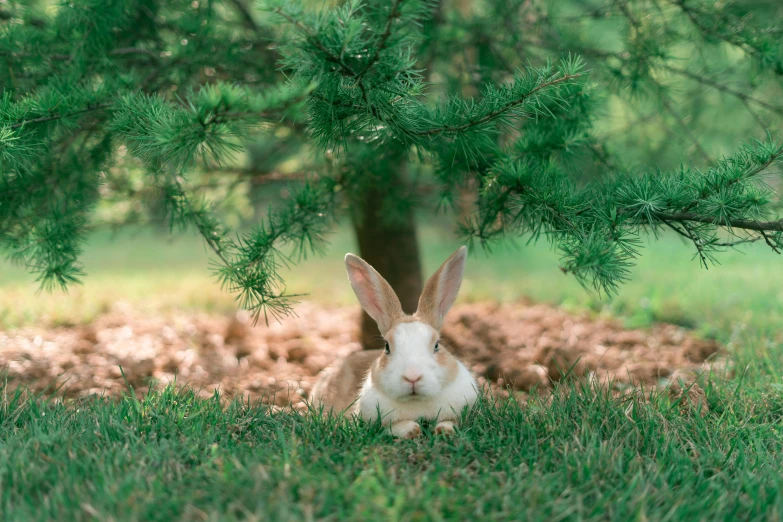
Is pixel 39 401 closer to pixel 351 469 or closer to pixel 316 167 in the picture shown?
pixel 351 469

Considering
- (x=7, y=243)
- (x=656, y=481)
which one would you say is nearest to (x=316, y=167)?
(x=7, y=243)

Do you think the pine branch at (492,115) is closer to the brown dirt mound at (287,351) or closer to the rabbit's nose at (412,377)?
the rabbit's nose at (412,377)

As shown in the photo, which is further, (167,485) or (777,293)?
(777,293)

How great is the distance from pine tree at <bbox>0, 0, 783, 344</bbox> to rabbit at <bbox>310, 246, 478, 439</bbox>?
40 cm

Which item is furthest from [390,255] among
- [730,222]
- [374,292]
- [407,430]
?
[730,222]

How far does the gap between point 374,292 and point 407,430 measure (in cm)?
71

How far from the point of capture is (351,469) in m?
2.19

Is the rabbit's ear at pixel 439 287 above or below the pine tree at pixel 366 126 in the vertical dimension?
below

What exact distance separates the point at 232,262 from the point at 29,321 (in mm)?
3180

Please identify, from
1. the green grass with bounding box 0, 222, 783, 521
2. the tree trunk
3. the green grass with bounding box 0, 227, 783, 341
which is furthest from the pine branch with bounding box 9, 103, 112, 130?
the tree trunk

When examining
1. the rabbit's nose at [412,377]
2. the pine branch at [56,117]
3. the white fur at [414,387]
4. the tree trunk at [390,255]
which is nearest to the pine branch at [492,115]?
the white fur at [414,387]

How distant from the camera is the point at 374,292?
3.06 m

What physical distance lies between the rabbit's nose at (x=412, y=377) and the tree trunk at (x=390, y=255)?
2.06m

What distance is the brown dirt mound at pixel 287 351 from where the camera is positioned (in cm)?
371
